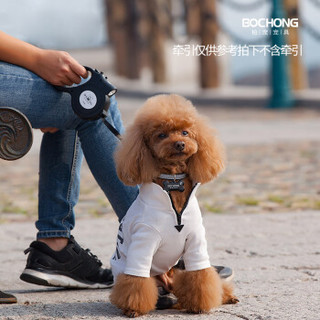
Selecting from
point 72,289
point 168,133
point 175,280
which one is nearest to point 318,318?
point 175,280

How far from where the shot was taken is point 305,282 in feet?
10.6

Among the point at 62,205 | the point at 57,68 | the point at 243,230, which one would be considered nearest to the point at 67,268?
the point at 62,205

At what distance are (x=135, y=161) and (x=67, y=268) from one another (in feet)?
2.65

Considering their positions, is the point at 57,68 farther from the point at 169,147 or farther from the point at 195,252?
the point at 195,252

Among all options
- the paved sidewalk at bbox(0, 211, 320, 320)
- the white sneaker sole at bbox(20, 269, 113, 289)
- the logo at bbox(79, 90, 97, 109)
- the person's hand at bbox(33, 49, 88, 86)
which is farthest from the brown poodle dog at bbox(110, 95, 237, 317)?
the white sneaker sole at bbox(20, 269, 113, 289)

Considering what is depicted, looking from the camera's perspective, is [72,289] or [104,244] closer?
[72,289]

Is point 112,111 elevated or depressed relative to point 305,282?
elevated

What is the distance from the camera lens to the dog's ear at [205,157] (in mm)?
2744

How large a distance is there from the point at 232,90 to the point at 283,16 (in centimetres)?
330

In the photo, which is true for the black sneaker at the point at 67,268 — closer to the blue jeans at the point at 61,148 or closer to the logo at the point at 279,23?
the blue jeans at the point at 61,148

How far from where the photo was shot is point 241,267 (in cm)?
356

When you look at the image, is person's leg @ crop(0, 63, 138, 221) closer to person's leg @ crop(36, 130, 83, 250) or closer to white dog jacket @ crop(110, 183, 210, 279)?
person's leg @ crop(36, 130, 83, 250)

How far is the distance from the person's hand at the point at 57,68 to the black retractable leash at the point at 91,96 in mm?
34

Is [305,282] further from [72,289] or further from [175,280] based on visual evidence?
[72,289]
